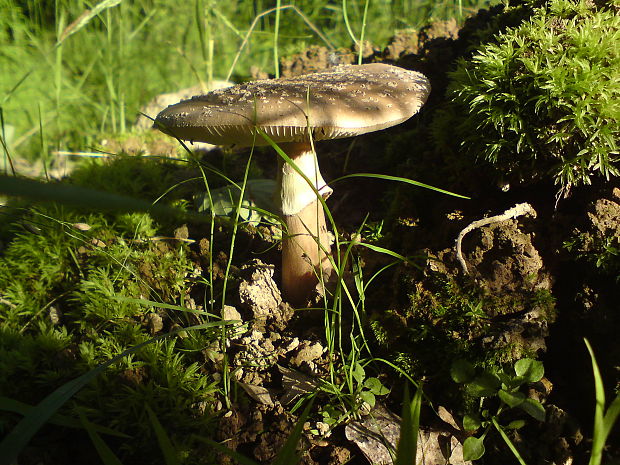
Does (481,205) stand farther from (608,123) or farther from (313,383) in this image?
(313,383)

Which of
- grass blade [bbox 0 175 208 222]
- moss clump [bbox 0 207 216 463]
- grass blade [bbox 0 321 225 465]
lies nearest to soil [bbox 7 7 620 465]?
moss clump [bbox 0 207 216 463]

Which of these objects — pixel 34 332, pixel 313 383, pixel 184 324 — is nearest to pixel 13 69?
pixel 34 332

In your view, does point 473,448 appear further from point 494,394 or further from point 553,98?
point 553,98

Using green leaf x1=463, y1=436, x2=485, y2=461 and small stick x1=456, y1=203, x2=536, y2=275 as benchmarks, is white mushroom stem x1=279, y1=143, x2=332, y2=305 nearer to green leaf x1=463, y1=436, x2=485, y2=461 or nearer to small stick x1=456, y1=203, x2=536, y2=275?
small stick x1=456, y1=203, x2=536, y2=275

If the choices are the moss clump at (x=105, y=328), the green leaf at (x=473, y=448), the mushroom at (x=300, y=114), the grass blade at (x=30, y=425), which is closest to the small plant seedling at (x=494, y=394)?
the green leaf at (x=473, y=448)

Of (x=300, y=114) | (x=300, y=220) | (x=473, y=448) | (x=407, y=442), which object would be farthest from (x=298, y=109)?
(x=473, y=448)

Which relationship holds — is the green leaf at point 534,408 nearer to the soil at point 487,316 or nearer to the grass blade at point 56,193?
the soil at point 487,316
